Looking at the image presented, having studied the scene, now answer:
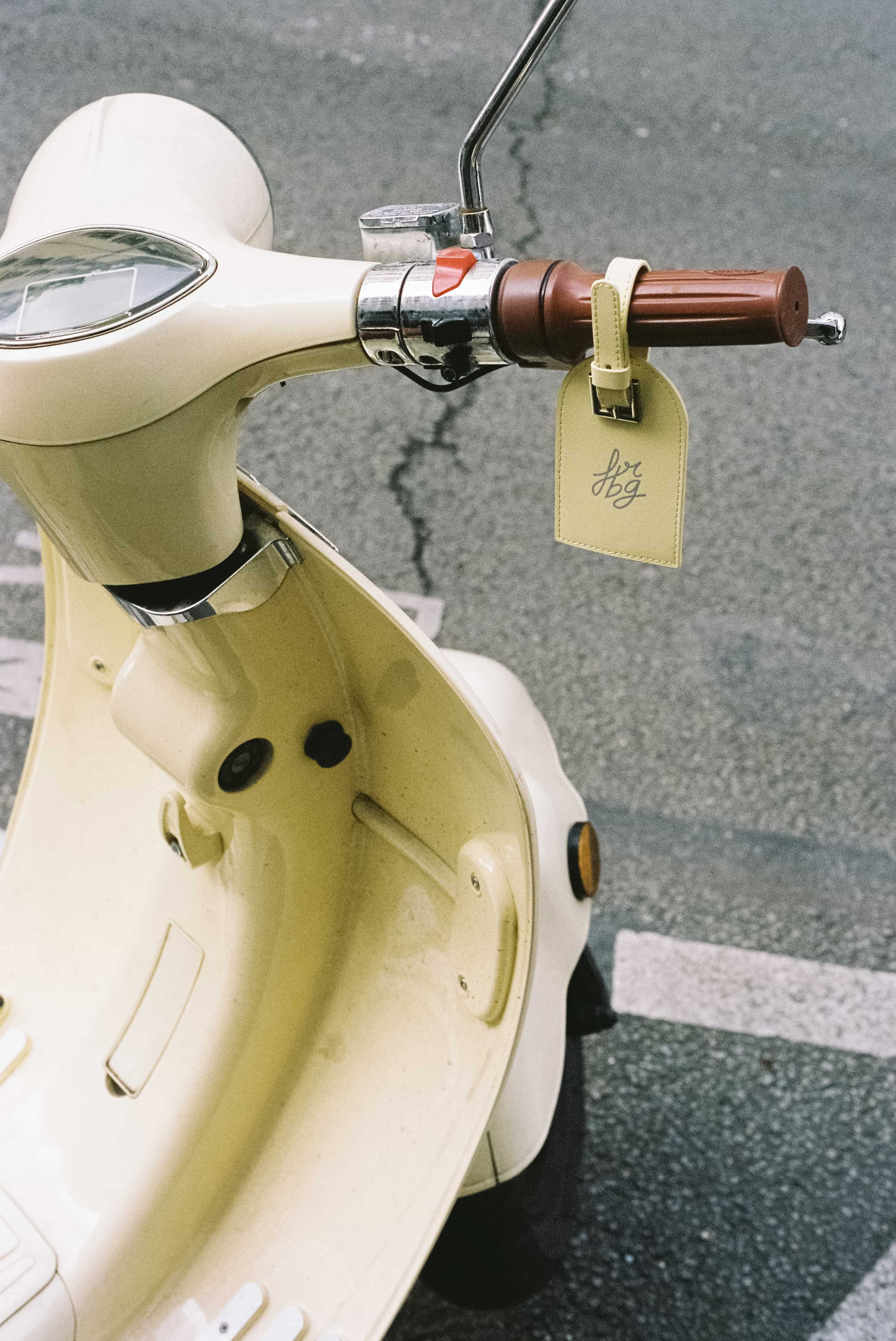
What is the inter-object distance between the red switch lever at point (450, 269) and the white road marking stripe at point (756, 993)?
4.79 feet

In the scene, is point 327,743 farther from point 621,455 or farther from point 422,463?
point 422,463

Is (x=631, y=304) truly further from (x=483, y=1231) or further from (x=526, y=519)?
(x=526, y=519)

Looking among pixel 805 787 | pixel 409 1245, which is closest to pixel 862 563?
pixel 805 787

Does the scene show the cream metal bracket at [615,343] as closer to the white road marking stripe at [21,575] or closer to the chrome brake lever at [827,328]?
the chrome brake lever at [827,328]

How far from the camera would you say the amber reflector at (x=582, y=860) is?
1308 millimetres

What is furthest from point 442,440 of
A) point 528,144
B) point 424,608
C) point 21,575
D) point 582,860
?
point 582,860

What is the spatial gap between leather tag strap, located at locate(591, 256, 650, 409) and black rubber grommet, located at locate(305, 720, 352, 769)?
516 millimetres

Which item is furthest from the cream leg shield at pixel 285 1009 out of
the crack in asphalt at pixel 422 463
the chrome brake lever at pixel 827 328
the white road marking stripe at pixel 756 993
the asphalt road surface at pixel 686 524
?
the crack in asphalt at pixel 422 463

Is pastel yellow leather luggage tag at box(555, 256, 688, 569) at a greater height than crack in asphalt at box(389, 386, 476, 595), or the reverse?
pastel yellow leather luggage tag at box(555, 256, 688, 569)

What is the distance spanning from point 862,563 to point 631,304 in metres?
2.12

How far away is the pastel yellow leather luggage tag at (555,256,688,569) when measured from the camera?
813mm

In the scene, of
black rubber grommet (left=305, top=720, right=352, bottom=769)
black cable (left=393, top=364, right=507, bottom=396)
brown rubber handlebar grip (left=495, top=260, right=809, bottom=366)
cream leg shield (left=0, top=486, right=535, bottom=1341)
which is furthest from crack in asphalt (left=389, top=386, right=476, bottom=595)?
brown rubber handlebar grip (left=495, top=260, right=809, bottom=366)

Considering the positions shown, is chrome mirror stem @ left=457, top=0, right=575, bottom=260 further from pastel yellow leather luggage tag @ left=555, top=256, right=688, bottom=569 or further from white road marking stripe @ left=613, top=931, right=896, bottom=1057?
white road marking stripe @ left=613, top=931, right=896, bottom=1057

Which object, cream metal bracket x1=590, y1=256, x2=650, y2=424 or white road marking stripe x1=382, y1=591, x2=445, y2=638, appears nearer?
cream metal bracket x1=590, y1=256, x2=650, y2=424
